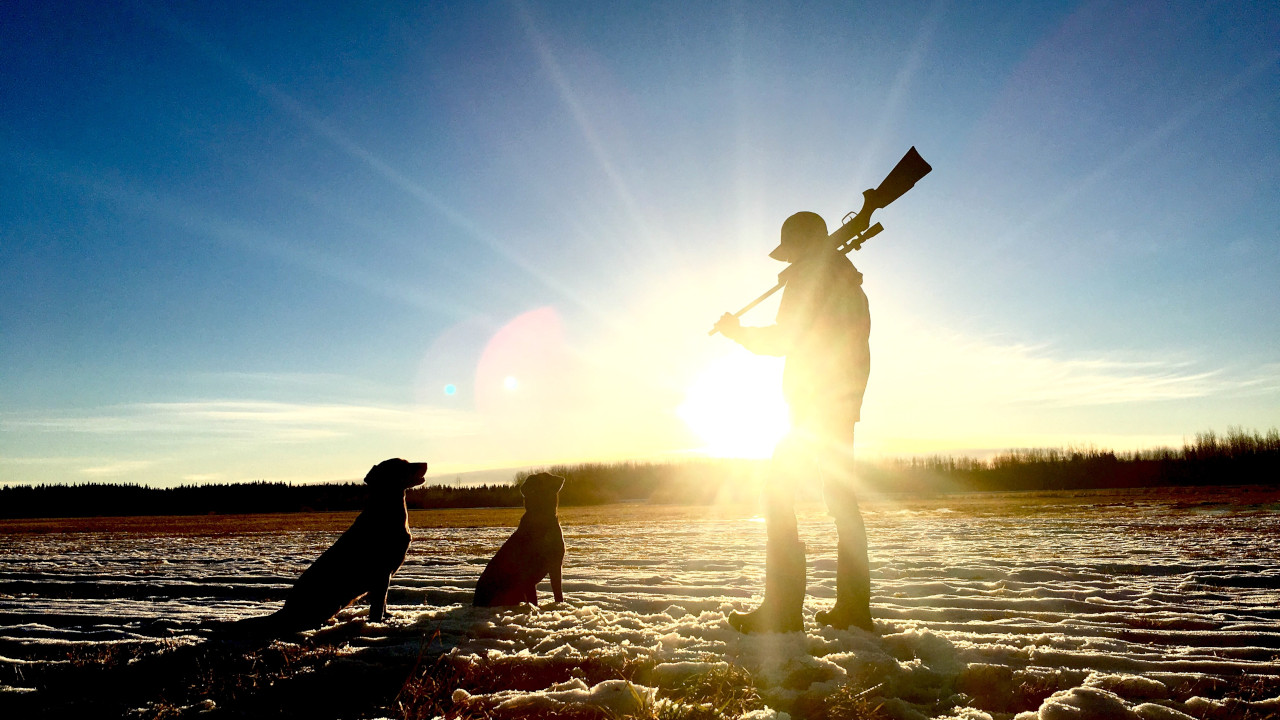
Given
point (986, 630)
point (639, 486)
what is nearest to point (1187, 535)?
point (986, 630)

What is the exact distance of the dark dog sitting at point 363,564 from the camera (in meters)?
3.86

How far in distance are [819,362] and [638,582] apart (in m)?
3.25

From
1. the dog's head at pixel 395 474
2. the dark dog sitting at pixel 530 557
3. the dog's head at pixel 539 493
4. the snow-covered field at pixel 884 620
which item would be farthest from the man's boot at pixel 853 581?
the dog's head at pixel 395 474

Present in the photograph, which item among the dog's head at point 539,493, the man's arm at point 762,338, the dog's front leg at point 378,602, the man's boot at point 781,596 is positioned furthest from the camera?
the dog's head at point 539,493

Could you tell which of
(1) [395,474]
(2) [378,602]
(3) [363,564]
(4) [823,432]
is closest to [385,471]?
(1) [395,474]

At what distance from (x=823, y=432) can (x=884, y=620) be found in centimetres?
135

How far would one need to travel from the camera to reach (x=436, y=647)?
129 inches

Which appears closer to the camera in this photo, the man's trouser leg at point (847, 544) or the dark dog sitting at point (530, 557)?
the man's trouser leg at point (847, 544)

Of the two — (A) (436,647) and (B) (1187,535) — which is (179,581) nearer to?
(A) (436,647)

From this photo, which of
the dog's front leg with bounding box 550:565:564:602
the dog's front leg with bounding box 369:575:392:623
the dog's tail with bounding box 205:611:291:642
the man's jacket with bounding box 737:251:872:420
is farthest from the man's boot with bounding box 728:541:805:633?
the dog's tail with bounding box 205:611:291:642

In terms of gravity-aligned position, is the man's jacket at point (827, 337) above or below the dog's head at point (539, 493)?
above

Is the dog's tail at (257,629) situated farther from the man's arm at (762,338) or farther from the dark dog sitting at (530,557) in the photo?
the man's arm at (762,338)

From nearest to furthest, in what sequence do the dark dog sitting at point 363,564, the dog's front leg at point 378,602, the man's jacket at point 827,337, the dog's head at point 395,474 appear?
the man's jacket at point 827,337, the dark dog sitting at point 363,564, the dog's front leg at point 378,602, the dog's head at point 395,474

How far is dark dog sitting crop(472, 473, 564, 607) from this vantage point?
15.3 feet
